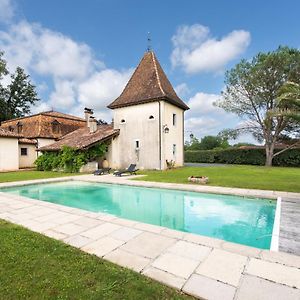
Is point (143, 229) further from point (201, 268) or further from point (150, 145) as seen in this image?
point (150, 145)

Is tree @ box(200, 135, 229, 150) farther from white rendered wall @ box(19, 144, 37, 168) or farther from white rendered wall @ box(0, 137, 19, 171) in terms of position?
white rendered wall @ box(0, 137, 19, 171)

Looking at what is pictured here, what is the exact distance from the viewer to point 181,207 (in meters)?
8.63

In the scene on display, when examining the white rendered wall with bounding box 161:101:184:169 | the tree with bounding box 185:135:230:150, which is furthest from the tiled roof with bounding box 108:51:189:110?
the tree with bounding box 185:135:230:150

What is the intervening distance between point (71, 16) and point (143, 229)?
14.1 metres

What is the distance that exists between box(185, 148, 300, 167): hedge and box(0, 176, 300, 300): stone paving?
26.0m

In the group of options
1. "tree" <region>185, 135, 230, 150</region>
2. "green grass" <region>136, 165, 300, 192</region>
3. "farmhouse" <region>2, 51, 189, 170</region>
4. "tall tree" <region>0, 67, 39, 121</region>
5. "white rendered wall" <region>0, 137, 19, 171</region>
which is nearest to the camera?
"green grass" <region>136, 165, 300, 192</region>

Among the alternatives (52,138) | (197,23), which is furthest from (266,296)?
(52,138)

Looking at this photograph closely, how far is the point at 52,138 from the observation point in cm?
2550

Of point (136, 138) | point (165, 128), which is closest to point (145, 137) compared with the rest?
point (136, 138)

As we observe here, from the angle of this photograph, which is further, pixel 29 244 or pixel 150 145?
pixel 150 145

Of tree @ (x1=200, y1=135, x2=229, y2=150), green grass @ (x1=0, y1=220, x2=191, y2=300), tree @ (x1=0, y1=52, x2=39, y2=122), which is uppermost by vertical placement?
tree @ (x1=0, y1=52, x2=39, y2=122)

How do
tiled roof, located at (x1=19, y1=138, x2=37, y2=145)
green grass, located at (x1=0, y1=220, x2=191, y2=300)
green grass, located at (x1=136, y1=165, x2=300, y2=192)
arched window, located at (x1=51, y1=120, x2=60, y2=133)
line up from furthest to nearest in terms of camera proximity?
arched window, located at (x1=51, y1=120, x2=60, y2=133) → tiled roof, located at (x1=19, y1=138, x2=37, y2=145) → green grass, located at (x1=136, y1=165, x2=300, y2=192) → green grass, located at (x1=0, y1=220, x2=191, y2=300)

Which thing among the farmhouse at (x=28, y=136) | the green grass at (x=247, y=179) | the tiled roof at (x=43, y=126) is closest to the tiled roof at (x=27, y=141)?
the farmhouse at (x=28, y=136)

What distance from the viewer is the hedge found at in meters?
25.5
